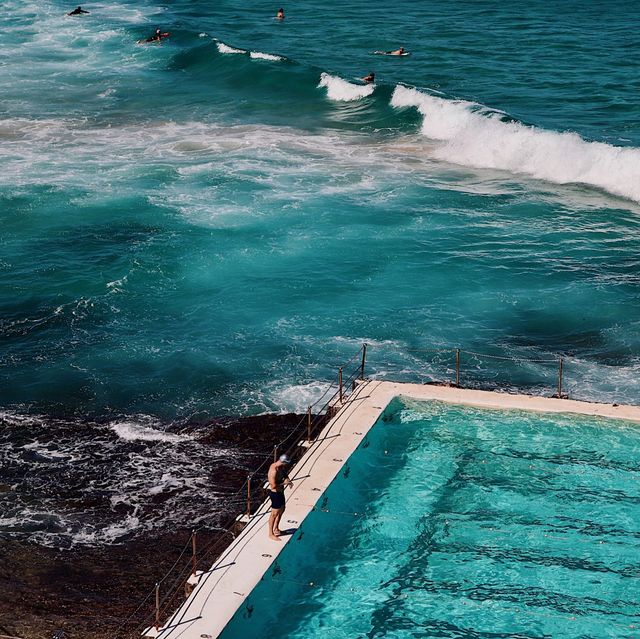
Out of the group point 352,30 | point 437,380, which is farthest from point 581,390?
point 352,30

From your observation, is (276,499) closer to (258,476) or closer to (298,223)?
(258,476)

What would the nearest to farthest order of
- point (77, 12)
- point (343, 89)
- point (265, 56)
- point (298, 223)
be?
1. point (298, 223)
2. point (343, 89)
3. point (265, 56)
4. point (77, 12)

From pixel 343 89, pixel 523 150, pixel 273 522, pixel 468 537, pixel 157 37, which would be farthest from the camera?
pixel 157 37

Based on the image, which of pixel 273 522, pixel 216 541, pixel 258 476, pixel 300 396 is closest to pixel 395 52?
pixel 300 396

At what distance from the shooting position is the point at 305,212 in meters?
35.6

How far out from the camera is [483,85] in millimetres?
51312

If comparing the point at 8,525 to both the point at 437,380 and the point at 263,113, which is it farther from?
the point at 263,113

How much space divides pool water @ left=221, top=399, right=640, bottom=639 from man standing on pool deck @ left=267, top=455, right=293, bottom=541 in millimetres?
355

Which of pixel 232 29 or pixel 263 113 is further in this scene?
pixel 232 29

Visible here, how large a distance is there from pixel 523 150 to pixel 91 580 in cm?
2910

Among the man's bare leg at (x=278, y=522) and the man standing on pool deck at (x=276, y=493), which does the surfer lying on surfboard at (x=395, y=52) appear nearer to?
the man standing on pool deck at (x=276, y=493)

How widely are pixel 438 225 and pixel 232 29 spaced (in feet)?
119

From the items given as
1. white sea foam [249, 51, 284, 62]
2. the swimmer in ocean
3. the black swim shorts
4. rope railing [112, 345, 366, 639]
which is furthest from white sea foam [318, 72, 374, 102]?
the black swim shorts

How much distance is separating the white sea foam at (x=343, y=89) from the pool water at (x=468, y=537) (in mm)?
31768
